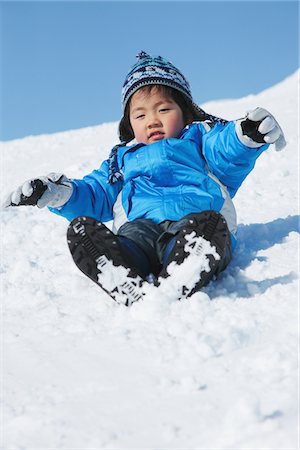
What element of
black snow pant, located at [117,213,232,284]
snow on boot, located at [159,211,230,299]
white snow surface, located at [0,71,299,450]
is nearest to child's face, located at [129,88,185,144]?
black snow pant, located at [117,213,232,284]

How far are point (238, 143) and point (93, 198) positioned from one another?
0.88 metres

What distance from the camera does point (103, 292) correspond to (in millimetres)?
2535

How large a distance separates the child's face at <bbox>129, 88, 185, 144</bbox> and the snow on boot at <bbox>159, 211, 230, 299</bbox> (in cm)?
95

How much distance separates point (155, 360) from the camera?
1827 millimetres

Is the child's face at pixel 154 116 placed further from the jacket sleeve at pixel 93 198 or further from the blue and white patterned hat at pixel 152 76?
the jacket sleeve at pixel 93 198

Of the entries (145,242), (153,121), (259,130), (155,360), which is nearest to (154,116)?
(153,121)

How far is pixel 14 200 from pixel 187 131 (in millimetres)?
1090

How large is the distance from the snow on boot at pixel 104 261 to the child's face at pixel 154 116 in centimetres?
100

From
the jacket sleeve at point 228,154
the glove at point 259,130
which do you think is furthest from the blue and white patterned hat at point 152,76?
the glove at point 259,130

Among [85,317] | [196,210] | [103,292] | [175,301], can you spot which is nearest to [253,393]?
[175,301]

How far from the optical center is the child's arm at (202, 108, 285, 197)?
2.58 metres

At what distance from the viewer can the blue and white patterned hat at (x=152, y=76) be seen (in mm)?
3254

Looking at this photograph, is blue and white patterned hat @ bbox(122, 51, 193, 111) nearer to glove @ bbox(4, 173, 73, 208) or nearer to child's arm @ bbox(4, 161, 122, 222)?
child's arm @ bbox(4, 161, 122, 222)

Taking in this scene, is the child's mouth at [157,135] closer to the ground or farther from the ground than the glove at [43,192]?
farther from the ground
